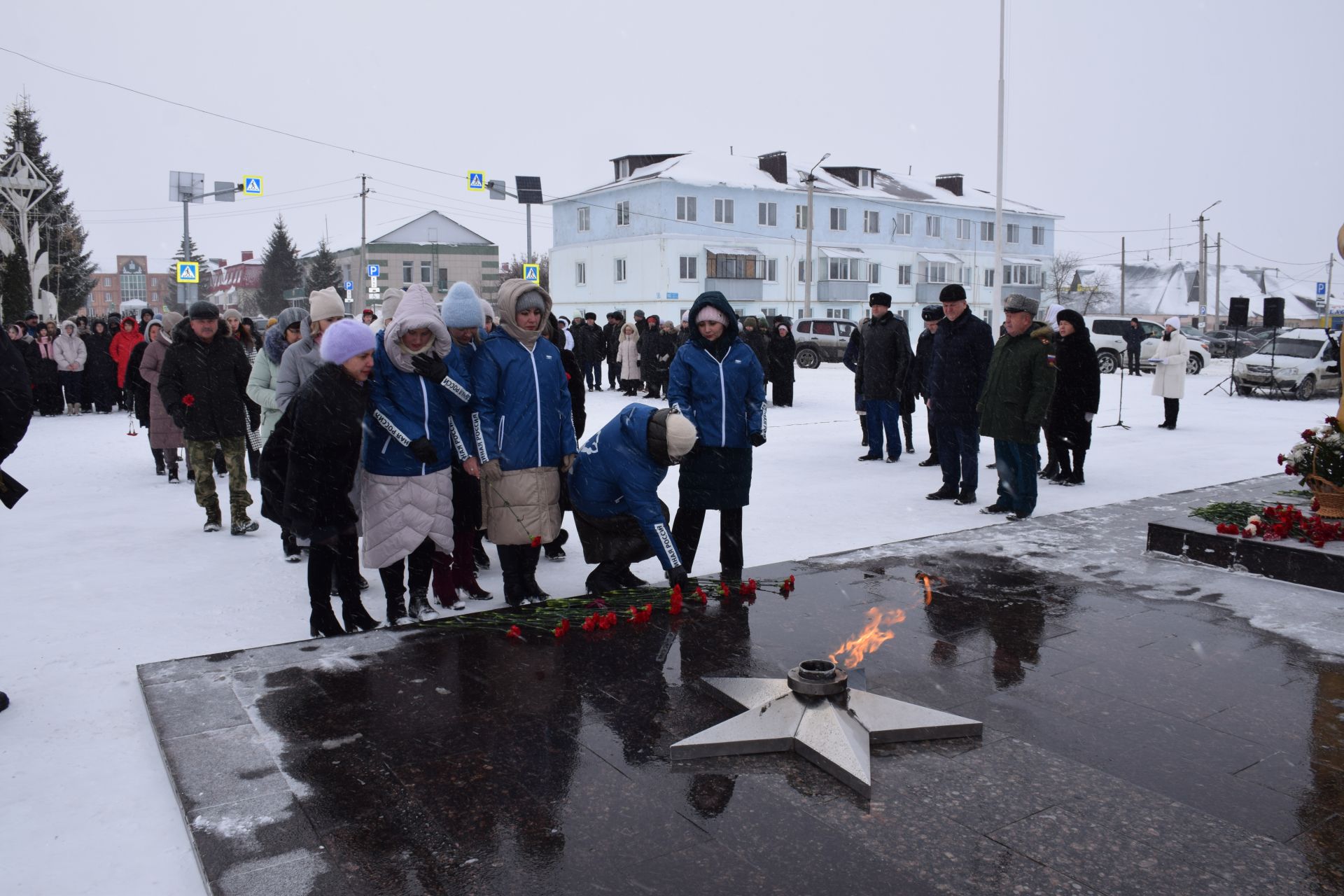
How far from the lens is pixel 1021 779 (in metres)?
3.22

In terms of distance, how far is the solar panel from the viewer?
32.0 m

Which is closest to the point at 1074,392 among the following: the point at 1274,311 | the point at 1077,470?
the point at 1077,470

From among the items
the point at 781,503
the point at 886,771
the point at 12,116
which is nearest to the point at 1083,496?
the point at 781,503

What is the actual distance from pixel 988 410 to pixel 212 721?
6.04 meters

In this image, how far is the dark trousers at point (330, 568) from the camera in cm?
477

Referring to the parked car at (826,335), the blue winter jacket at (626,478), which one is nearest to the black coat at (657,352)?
the blue winter jacket at (626,478)

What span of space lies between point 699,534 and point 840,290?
46062 mm

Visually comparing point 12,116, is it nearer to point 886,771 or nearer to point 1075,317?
point 1075,317

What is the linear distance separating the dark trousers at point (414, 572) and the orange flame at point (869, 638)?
216 centimetres

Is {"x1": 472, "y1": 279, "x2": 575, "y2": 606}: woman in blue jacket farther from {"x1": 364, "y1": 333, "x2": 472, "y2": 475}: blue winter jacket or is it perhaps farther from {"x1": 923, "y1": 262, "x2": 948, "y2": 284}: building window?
{"x1": 923, "y1": 262, "x2": 948, "y2": 284}: building window

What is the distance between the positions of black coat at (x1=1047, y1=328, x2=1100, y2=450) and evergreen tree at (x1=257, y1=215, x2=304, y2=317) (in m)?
75.6

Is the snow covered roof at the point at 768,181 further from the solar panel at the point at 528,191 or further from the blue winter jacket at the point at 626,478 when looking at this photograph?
the blue winter jacket at the point at 626,478

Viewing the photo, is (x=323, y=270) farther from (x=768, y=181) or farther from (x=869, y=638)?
(x=869, y=638)

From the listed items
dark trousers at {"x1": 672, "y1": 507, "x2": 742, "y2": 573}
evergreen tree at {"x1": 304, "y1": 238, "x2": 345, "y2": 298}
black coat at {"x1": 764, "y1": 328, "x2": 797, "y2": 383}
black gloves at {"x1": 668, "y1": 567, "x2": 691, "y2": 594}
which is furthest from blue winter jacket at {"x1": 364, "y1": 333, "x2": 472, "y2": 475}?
evergreen tree at {"x1": 304, "y1": 238, "x2": 345, "y2": 298}
